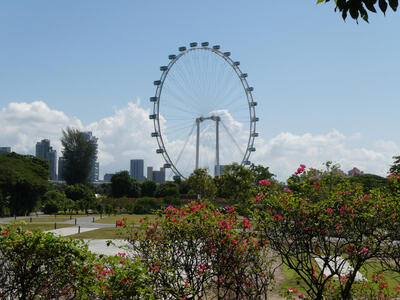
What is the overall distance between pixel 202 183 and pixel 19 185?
24804 mm

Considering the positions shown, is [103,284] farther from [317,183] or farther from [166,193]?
[166,193]

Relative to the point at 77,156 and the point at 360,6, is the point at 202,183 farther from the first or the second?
the point at 360,6

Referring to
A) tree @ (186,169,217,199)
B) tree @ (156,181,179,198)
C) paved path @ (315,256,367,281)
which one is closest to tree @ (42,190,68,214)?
tree @ (156,181,179,198)

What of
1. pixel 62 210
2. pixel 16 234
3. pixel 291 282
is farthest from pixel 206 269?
pixel 62 210

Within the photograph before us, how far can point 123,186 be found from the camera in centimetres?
7688

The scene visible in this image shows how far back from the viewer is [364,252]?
23.6 feet

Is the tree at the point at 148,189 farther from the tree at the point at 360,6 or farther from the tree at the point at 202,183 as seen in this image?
the tree at the point at 360,6

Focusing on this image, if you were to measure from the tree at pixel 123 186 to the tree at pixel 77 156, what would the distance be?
1440 centimetres

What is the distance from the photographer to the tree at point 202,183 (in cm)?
5344

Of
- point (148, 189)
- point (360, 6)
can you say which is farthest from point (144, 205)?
point (360, 6)

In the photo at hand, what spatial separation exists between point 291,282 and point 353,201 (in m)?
6.71

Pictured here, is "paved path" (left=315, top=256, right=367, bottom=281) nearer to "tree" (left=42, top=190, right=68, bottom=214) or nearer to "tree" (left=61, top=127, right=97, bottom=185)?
"tree" (left=42, top=190, right=68, bottom=214)

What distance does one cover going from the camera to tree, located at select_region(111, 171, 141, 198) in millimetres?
76812

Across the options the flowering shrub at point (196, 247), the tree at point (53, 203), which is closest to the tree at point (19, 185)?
the tree at point (53, 203)
